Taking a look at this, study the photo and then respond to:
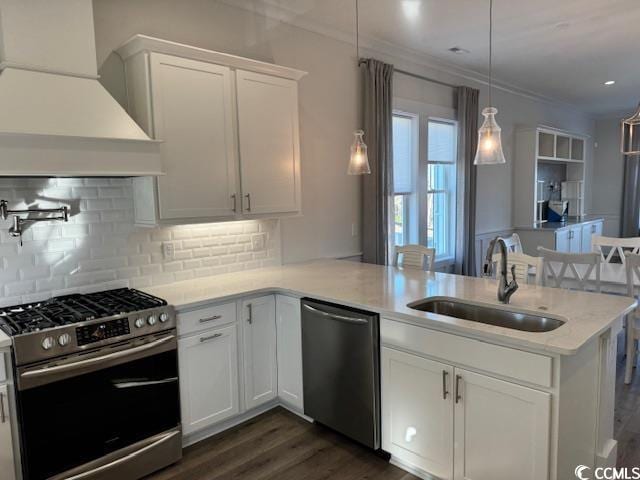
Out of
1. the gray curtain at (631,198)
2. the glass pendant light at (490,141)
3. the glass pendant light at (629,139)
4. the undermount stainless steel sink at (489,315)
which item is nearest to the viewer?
the undermount stainless steel sink at (489,315)

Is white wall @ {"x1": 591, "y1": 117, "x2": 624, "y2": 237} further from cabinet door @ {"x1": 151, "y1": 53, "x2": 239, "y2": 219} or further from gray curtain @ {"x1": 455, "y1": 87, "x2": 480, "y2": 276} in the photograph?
cabinet door @ {"x1": 151, "y1": 53, "x2": 239, "y2": 219}

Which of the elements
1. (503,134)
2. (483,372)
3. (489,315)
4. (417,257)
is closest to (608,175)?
(503,134)

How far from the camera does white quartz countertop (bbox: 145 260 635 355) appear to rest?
1.93 metres

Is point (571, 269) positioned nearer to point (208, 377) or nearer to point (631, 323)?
point (631, 323)

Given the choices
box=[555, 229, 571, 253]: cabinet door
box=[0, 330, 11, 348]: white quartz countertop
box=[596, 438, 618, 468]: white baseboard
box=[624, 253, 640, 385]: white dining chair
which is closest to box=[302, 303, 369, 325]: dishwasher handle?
box=[596, 438, 618, 468]: white baseboard

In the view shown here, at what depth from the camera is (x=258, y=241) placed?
11.9 ft

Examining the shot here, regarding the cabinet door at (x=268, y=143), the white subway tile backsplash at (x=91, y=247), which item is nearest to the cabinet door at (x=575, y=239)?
the cabinet door at (x=268, y=143)

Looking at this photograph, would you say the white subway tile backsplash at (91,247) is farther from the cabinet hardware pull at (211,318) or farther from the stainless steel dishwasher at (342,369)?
the stainless steel dishwasher at (342,369)

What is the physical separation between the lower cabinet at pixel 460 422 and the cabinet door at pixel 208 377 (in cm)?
99

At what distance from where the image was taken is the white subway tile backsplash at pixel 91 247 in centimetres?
248

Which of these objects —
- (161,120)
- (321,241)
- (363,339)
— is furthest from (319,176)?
(363,339)

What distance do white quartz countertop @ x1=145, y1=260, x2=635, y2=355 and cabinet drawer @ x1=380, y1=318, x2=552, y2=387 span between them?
0.04 meters

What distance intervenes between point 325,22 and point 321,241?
187 cm

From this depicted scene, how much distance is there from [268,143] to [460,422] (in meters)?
2.19
